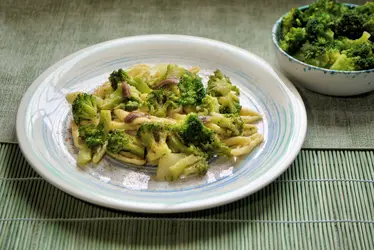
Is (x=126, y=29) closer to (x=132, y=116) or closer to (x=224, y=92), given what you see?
(x=224, y=92)

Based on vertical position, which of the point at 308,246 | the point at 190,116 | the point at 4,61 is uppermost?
the point at 190,116

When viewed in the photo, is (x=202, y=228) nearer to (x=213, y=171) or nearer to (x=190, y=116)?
(x=213, y=171)

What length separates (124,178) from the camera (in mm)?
2287

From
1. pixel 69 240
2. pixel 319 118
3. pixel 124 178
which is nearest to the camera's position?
pixel 69 240

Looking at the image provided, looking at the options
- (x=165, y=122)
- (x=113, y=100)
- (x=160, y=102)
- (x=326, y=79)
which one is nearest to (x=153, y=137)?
(x=165, y=122)

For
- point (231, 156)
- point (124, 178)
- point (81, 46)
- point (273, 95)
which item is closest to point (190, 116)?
point (231, 156)

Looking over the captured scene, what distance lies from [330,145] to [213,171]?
72cm

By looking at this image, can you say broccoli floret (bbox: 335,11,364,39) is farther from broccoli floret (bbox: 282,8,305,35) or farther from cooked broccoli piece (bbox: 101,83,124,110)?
cooked broccoli piece (bbox: 101,83,124,110)

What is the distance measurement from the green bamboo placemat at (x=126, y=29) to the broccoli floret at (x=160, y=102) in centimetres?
81

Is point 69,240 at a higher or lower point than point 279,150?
lower

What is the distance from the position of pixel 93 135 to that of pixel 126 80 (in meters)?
0.41

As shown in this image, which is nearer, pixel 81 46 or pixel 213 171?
pixel 213 171

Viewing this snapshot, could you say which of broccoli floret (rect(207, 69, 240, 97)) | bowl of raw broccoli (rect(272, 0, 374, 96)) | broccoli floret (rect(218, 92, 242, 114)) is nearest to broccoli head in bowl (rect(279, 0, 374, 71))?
bowl of raw broccoli (rect(272, 0, 374, 96))

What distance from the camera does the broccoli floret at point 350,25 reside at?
2934mm
